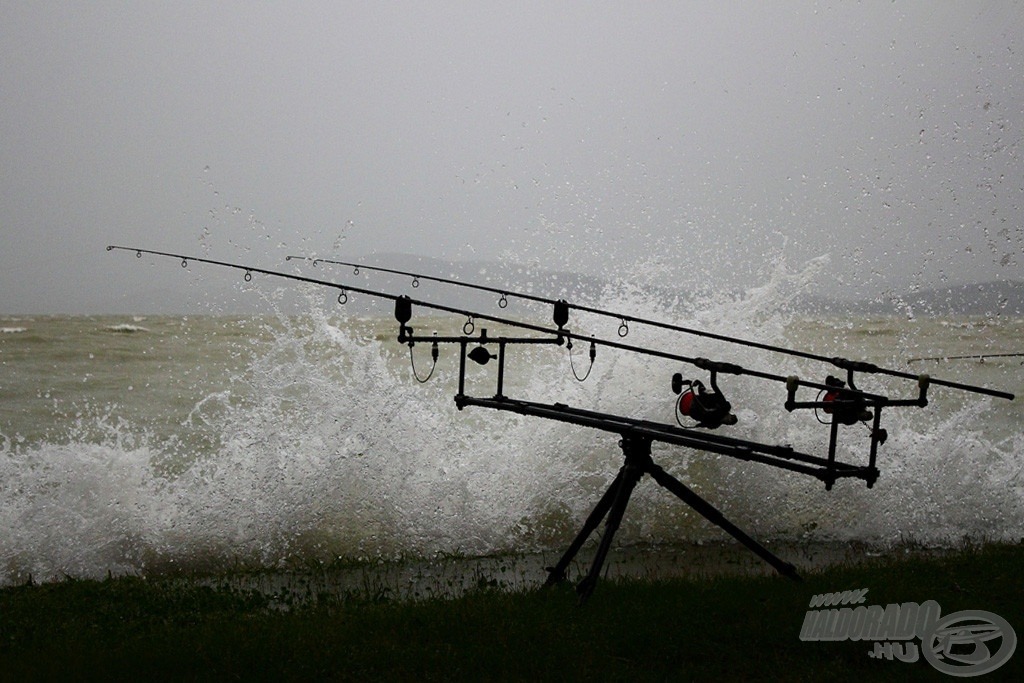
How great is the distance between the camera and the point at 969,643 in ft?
14.9

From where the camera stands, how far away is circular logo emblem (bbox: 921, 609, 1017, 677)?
4.27 m

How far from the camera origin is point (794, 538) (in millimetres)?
8164

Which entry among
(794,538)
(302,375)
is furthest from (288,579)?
(794,538)

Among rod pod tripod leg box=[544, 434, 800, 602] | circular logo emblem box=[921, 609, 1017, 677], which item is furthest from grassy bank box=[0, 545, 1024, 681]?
rod pod tripod leg box=[544, 434, 800, 602]

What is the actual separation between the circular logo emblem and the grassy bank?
7cm

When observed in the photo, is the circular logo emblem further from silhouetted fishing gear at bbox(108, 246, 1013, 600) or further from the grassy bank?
silhouetted fishing gear at bbox(108, 246, 1013, 600)

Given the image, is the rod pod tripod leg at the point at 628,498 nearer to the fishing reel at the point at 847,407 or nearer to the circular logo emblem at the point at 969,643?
the fishing reel at the point at 847,407

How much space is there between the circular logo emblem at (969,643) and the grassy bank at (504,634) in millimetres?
69

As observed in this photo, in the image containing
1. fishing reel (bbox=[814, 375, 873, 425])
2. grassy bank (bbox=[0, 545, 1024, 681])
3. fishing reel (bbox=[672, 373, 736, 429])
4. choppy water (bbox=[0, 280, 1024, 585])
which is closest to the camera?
grassy bank (bbox=[0, 545, 1024, 681])

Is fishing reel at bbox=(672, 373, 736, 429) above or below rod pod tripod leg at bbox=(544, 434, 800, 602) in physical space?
above

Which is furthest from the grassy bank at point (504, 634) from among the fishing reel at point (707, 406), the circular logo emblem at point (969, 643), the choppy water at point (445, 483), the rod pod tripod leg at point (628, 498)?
the choppy water at point (445, 483)

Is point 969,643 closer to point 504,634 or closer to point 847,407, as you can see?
point 847,407

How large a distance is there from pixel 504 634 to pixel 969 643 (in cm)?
223

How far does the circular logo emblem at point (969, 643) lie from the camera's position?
4273mm
